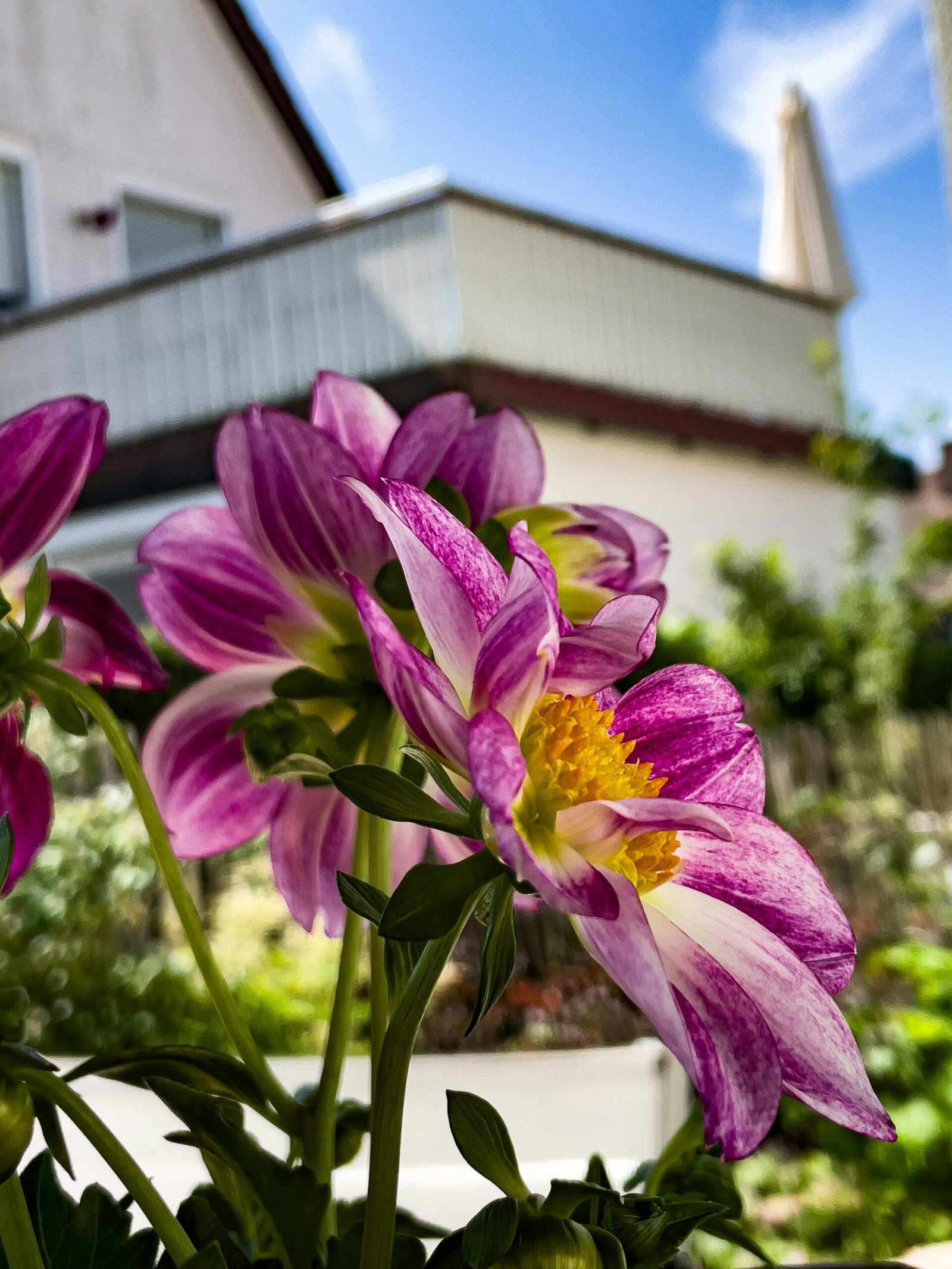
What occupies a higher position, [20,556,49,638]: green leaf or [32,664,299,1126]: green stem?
[20,556,49,638]: green leaf

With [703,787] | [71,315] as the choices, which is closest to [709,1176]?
[703,787]

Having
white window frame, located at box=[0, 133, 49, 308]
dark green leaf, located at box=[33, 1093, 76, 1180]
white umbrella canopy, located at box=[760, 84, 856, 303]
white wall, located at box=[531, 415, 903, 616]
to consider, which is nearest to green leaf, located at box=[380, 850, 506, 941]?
dark green leaf, located at box=[33, 1093, 76, 1180]

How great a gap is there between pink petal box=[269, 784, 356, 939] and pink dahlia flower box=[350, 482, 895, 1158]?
0.11 m

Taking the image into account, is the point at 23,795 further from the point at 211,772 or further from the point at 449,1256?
the point at 449,1256

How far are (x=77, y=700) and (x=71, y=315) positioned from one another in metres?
7.03

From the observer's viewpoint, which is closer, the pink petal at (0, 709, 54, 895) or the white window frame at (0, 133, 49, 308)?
the pink petal at (0, 709, 54, 895)

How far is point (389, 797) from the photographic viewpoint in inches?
8.5

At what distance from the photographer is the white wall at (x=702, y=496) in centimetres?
665

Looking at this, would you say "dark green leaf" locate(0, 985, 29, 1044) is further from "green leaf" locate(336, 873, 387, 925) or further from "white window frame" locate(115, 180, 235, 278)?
"white window frame" locate(115, 180, 235, 278)

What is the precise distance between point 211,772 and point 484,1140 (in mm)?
163

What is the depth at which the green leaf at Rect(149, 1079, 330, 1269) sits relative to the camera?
0.81ft

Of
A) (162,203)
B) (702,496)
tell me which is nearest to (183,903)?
(702,496)

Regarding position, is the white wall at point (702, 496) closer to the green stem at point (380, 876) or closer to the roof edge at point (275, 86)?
the roof edge at point (275, 86)

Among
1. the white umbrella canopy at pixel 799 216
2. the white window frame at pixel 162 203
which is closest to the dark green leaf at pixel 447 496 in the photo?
the white window frame at pixel 162 203
